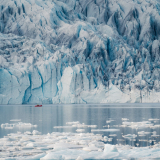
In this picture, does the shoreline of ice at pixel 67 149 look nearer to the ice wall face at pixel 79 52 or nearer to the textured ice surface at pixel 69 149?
the textured ice surface at pixel 69 149

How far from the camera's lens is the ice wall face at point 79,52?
92.2 feet

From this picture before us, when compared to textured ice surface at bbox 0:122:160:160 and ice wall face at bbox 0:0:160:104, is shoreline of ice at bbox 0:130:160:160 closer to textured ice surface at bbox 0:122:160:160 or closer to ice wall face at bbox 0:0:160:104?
textured ice surface at bbox 0:122:160:160

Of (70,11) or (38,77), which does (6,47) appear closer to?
(38,77)

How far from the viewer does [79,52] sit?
3444 cm

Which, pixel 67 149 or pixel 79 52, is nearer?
pixel 67 149

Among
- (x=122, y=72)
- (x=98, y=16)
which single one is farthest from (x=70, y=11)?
(x=122, y=72)

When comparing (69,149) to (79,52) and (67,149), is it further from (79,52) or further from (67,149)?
(79,52)

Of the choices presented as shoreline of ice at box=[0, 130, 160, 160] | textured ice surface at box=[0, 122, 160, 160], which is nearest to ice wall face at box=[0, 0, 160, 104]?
textured ice surface at box=[0, 122, 160, 160]

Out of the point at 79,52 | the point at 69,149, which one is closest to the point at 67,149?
the point at 69,149

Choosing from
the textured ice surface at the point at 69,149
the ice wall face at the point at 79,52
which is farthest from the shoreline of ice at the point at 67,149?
the ice wall face at the point at 79,52

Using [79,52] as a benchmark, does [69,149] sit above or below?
below

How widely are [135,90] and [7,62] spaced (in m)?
12.3

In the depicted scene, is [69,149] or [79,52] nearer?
[69,149]

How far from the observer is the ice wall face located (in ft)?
92.2
